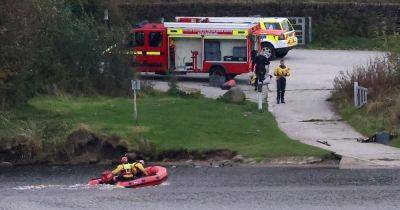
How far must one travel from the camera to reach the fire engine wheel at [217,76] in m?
41.1

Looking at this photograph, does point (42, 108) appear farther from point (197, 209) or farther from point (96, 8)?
point (96, 8)

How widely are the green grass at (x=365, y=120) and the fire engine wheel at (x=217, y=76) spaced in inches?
288

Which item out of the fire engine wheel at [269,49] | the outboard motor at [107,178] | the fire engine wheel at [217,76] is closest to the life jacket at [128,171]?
the outboard motor at [107,178]

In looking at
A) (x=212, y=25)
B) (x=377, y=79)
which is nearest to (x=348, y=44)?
(x=212, y=25)

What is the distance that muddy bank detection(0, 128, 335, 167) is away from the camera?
3030 cm

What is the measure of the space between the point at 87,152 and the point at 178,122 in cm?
331

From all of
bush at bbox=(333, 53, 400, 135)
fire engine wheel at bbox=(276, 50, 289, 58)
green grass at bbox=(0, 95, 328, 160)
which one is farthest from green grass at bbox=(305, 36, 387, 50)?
green grass at bbox=(0, 95, 328, 160)

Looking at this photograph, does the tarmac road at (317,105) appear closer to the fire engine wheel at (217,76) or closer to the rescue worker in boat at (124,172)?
the fire engine wheel at (217,76)

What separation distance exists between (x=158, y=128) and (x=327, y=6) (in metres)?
26.0

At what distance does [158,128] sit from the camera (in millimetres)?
31922

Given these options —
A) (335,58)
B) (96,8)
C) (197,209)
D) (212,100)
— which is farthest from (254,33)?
(197,209)

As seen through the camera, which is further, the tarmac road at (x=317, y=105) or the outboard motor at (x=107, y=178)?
the tarmac road at (x=317, y=105)

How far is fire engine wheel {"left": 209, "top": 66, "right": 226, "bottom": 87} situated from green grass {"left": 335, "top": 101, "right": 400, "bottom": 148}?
7.32 metres

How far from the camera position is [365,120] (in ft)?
107
